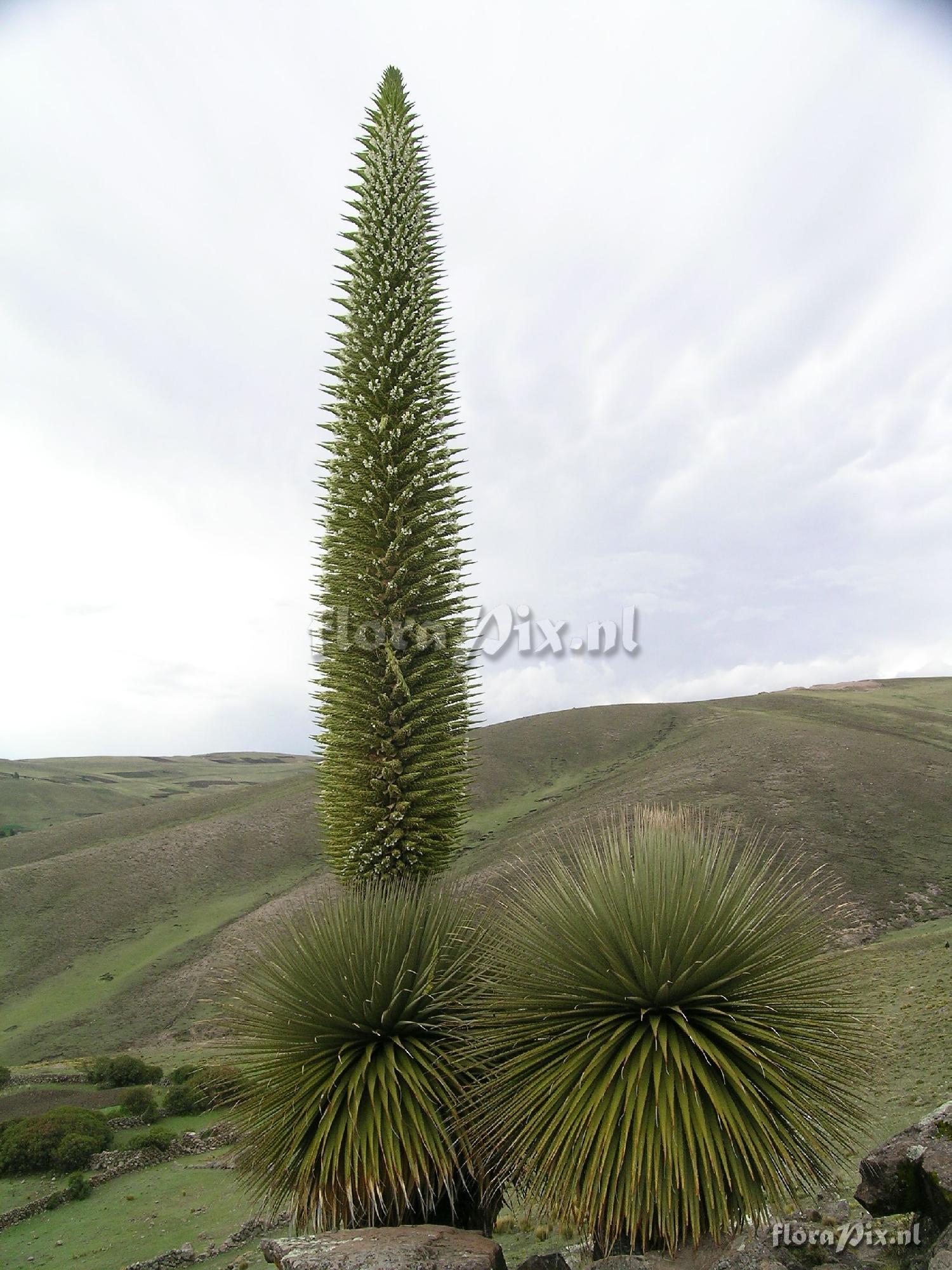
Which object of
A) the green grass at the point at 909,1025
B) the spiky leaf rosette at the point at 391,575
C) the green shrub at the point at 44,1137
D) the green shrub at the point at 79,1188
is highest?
the spiky leaf rosette at the point at 391,575

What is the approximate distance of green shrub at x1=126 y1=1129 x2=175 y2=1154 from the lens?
26.8 m

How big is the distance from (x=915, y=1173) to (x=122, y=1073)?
3530cm

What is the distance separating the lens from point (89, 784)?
5482 inches

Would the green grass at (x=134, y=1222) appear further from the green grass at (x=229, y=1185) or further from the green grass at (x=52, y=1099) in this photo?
the green grass at (x=52, y=1099)

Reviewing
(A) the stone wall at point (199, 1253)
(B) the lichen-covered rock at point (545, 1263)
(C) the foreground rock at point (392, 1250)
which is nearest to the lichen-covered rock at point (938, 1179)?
(B) the lichen-covered rock at point (545, 1263)

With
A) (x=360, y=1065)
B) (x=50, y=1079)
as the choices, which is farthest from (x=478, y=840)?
(x=360, y=1065)

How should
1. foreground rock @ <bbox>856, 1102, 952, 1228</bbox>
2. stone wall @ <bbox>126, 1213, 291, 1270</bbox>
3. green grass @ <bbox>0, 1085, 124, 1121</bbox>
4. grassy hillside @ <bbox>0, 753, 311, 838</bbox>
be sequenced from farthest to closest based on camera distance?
grassy hillside @ <bbox>0, 753, 311, 838</bbox>
green grass @ <bbox>0, 1085, 124, 1121</bbox>
stone wall @ <bbox>126, 1213, 291, 1270</bbox>
foreground rock @ <bbox>856, 1102, 952, 1228</bbox>

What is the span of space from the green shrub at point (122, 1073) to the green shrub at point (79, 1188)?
8007mm

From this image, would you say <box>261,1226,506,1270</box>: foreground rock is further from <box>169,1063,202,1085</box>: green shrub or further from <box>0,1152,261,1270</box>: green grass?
<box>169,1063,202,1085</box>: green shrub

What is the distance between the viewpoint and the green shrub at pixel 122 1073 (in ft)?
105

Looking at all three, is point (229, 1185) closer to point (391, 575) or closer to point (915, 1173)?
point (915, 1173)

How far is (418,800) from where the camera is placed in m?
5.91

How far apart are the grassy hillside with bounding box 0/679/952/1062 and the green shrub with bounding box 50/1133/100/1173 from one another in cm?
561

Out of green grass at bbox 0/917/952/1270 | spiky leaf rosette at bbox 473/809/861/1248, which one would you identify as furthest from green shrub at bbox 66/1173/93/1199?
spiky leaf rosette at bbox 473/809/861/1248
